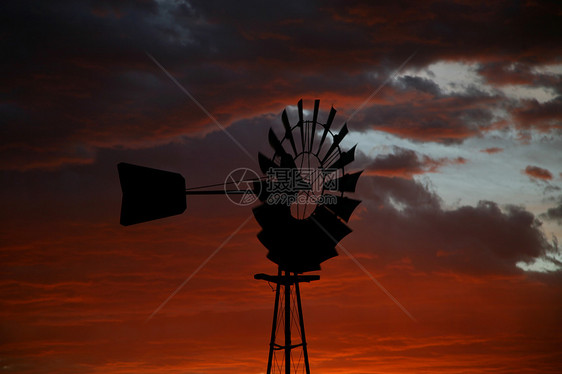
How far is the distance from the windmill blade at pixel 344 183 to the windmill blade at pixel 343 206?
0.28m

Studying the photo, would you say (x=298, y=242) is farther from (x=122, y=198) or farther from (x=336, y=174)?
(x=122, y=198)

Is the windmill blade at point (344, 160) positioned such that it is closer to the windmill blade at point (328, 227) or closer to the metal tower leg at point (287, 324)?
the windmill blade at point (328, 227)

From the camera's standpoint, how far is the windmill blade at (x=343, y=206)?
20219 mm

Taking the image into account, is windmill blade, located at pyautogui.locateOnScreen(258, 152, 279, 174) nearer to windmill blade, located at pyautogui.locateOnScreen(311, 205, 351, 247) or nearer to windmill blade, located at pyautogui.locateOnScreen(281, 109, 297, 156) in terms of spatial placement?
windmill blade, located at pyautogui.locateOnScreen(281, 109, 297, 156)

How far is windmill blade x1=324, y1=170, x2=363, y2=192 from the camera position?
20.4m

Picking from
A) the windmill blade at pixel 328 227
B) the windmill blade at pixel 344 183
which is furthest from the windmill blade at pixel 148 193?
the windmill blade at pixel 344 183

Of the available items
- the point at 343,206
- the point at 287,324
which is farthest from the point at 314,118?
the point at 287,324

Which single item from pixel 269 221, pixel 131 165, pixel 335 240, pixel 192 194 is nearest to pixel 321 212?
pixel 335 240

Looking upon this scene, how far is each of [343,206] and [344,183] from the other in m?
0.72

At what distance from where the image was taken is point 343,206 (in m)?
20.3

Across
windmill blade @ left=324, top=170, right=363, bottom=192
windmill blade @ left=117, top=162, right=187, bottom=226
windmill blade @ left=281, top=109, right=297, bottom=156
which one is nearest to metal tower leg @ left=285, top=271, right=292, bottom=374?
windmill blade @ left=324, top=170, right=363, bottom=192

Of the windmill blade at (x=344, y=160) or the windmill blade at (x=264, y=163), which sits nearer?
the windmill blade at (x=264, y=163)

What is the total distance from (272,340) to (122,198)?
6.22 metres

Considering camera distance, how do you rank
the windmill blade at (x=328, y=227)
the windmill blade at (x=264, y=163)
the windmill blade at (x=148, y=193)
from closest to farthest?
the windmill blade at (x=148, y=193), the windmill blade at (x=264, y=163), the windmill blade at (x=328, y=227)
